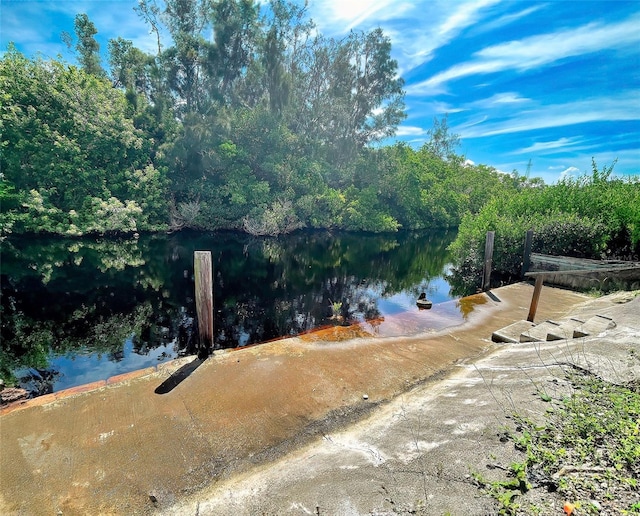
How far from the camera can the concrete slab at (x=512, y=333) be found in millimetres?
6844

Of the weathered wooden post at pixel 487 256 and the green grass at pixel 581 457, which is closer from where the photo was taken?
the green grass at pixel 581 457

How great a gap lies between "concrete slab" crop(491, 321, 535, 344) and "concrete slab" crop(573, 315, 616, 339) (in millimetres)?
1019

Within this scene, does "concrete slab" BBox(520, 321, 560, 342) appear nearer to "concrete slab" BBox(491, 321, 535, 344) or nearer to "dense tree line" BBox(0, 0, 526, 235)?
"concrete slab" BBox(491, 321, 535, 344)

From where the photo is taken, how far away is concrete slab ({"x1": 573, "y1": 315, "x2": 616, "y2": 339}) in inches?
230

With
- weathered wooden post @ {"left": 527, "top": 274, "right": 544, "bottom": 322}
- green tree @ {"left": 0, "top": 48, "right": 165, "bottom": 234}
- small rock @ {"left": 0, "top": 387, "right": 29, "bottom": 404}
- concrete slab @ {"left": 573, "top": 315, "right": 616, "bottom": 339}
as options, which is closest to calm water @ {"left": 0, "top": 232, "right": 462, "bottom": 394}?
small rock @ {"left": 0, "top": 387, "right": 29, "bottom": 404}

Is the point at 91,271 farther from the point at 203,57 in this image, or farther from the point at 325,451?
the point at 203,57

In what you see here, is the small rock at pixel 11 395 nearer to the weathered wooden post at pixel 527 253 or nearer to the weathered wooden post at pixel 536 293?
the weathered wooden post at pixel 536 293

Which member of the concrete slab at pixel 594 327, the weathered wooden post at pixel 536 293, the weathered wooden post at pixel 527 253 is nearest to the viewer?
the concrete slab at pixel 594 327

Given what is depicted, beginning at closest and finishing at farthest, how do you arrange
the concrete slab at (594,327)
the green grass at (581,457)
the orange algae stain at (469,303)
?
the green grass at (581,457), the concrete slab at (594,327), the orange algae stain at (469,303)

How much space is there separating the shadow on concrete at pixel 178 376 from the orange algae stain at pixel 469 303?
7.05 m

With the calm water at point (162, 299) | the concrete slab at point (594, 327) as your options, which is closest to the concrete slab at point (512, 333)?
the concrete slab at point (594, 327)

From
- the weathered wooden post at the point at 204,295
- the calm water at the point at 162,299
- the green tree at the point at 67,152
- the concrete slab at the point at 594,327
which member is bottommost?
the calm water at the point at 162,299

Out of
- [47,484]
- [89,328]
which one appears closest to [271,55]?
[89,328]

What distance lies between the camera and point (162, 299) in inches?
439
